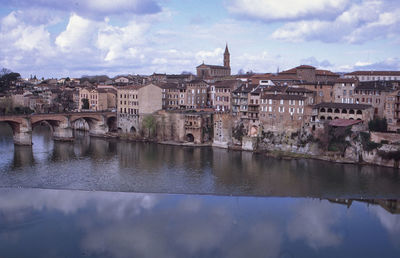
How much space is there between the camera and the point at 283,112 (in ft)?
106

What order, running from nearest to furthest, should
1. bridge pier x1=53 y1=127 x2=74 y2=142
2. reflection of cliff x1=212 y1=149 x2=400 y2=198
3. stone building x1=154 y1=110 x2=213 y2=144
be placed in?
reflection of cliff x1=212 y1=149 x2=400 y2=198
stone building x1=154 y1=110 x2=213 y2=144
bridge pier x1=53 y1=127 x2=74 y2=142

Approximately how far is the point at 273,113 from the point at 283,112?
957mm

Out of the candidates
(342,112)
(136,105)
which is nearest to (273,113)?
(342,112)

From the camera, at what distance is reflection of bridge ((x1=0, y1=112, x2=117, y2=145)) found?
34531mm

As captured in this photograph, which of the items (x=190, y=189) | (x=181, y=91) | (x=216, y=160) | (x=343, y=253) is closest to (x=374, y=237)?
(x=343, y=253)

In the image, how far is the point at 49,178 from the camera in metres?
24.0

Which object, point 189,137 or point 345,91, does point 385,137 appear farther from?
point 189,137

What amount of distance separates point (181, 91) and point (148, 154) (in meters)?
13.2

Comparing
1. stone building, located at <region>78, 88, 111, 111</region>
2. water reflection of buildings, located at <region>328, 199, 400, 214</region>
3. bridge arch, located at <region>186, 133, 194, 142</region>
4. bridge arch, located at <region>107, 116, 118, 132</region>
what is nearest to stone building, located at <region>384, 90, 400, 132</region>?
water reflection of buildings, located at <region>328, 199, 400, 214</region>

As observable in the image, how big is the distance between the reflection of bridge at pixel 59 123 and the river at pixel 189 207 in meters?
→ 4.75

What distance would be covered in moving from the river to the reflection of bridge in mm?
4751

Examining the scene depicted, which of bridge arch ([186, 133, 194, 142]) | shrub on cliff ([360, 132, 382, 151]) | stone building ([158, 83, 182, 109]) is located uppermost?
stone building ([158, 83, 182, 109])

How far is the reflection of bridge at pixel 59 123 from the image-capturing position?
34.5 meters

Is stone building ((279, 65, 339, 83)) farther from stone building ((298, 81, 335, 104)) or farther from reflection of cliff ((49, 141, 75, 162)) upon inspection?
reflection of cliff ((49, 141, 75, 162))
